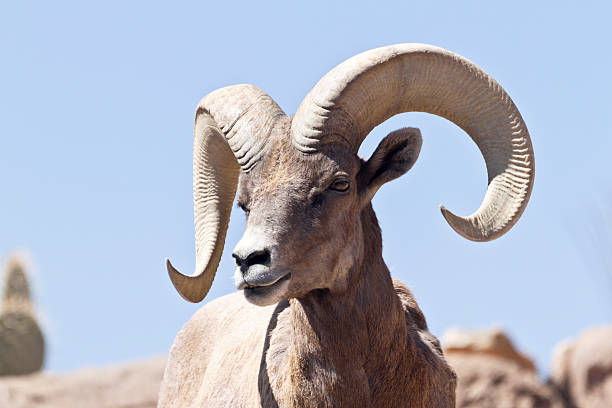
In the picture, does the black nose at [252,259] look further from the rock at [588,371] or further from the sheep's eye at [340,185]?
the rock at [588,371]

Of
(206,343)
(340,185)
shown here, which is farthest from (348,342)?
(206,343)

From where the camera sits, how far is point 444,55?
674 cm

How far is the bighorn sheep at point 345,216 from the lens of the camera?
6145 mm

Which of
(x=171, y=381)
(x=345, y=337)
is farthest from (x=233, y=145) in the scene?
(x=171, y=381)

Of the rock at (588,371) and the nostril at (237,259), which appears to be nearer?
the nostril at (237,259)

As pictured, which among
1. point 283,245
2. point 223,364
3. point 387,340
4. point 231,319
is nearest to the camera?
point 283,245

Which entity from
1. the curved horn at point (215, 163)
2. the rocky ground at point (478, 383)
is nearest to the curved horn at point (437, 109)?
the curved horn at point (215, 163)

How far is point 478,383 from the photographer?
1831 cm

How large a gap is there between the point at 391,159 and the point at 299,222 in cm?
93

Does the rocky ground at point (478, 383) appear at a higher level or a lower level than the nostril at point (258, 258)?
lower

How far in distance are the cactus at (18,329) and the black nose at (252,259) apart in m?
15.5

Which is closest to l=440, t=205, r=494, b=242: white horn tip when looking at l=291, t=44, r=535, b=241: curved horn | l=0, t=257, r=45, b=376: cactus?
l=291, t=44, r=535, b=241: curved horn

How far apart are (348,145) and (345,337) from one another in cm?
112

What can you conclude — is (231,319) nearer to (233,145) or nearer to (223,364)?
(223,364)
